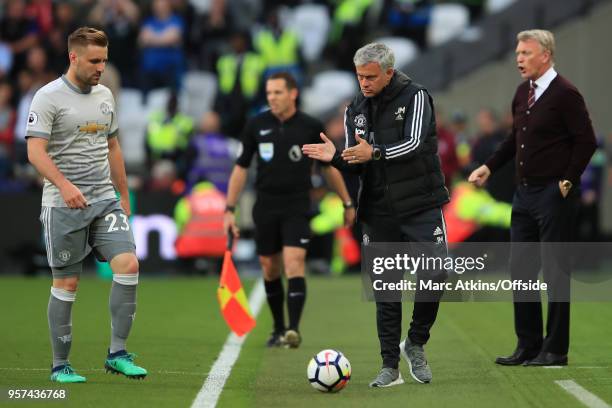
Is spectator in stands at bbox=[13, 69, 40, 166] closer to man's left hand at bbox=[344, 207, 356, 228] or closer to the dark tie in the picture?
man's left hand at bbox=[344, 207, 356, 228]

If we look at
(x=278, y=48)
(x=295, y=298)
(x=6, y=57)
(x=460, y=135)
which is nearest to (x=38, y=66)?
(x=6, y=57)

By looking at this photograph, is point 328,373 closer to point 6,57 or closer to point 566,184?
point 566,184

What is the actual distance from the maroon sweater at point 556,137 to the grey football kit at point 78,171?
300 centimetres

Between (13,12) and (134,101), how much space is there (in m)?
2.59

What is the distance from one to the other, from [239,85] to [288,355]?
1147 cm

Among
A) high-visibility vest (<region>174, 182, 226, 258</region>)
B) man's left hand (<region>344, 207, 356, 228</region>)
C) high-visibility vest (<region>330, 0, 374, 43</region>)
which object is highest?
high-visibility vest (<region>330, 0, 374, 43</region>)

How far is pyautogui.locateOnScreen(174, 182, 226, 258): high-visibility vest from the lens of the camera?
18.5m

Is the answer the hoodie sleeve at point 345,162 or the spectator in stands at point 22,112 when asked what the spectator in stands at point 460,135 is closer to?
the spectator in stands at point 22,112

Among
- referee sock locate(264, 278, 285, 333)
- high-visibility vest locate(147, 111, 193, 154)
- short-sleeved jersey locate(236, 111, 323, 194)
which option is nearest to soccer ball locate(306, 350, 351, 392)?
referee sock locate(264, 278, 285, 333)

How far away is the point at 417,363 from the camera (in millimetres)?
8805

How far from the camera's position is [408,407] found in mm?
7770

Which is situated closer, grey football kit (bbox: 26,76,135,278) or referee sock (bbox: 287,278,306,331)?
grey football kit (bbox: 26,76,135,278)

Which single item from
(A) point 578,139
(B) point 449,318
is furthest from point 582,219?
(A) point 578,139

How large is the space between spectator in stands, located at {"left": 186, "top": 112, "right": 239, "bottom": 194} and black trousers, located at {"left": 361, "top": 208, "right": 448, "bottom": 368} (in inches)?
404
